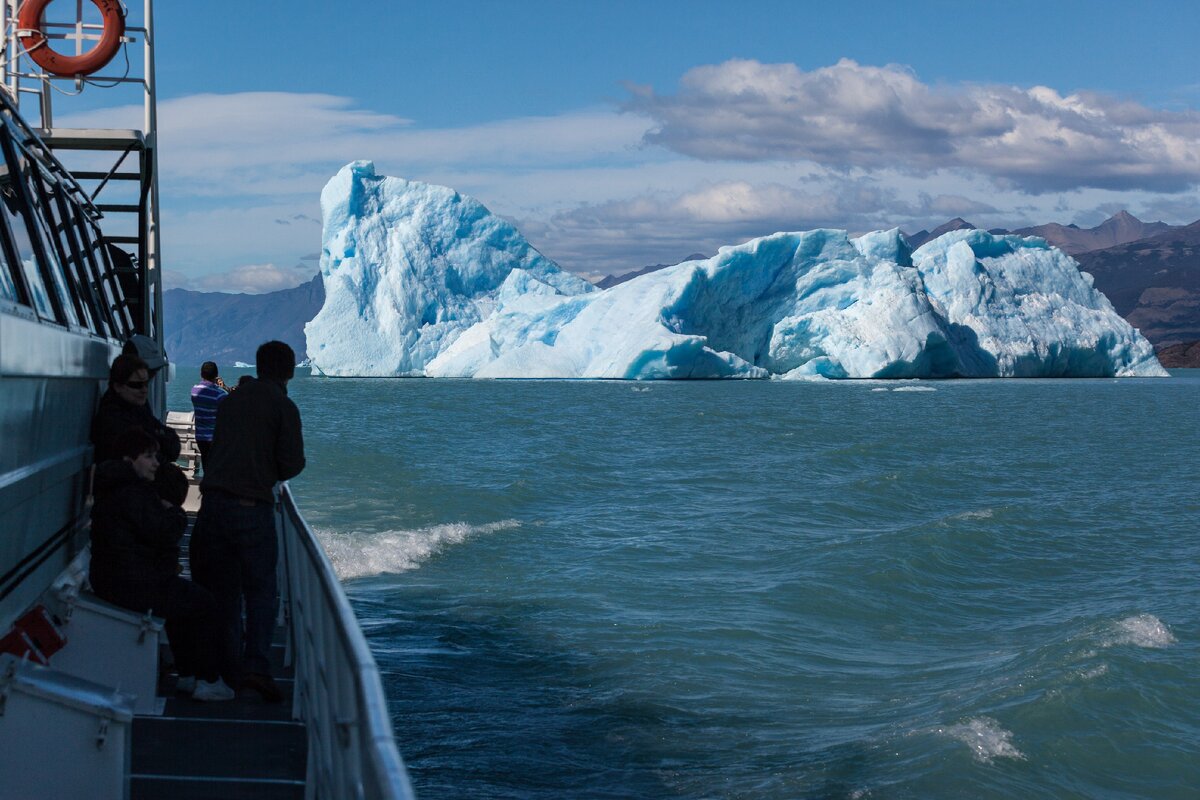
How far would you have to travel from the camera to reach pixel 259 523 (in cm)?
429

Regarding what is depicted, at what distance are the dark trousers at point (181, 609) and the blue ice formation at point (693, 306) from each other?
4631 cm

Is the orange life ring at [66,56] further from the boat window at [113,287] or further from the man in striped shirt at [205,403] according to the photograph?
the man in striped shirt at [205,403]

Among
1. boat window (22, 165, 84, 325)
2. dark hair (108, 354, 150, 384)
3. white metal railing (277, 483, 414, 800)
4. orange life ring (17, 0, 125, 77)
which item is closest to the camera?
white metal railing (277, 483, 414, 800)

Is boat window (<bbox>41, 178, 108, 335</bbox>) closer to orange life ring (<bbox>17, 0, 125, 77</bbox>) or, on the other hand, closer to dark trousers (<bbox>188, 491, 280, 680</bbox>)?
dark trousers (<bbox>188, 491, 280, 680</bbox>)

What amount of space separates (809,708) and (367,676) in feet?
17.8

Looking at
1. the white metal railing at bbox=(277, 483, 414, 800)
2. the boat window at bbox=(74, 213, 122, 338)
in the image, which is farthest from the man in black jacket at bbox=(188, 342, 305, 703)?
the boat window at bbox=(74, 213, 122, 338)

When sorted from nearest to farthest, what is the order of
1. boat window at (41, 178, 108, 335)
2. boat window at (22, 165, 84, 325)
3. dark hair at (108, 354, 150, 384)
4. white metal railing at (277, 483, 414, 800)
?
1. white metal railing at (277, 483, 414, 800)
2. boat window at (22, 165, 84, 325)
3. dark hair at (108, 354, 150, 384)
4. boat window at (41, 178, 108, 335)

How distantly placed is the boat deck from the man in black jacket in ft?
0.52

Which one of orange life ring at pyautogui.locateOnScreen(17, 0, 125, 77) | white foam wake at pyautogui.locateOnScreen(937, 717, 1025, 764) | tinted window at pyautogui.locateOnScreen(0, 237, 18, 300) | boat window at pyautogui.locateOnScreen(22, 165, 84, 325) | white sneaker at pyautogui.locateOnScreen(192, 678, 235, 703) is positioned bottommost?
white foam wake at pyautogui.locateOnScreen(937, 717, 1025, 764)

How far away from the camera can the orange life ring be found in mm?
8352

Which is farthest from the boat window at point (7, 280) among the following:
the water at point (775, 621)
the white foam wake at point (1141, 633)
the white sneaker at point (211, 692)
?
the white foam wake at point (1141, 633)

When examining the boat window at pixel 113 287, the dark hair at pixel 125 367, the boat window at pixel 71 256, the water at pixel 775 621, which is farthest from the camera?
the boat window at pixel 113 287

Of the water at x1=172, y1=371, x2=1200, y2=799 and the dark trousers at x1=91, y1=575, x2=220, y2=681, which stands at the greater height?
the dark trousers at x1=91, y1=575, x2=220, y2=681

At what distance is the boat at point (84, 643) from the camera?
260 cm
